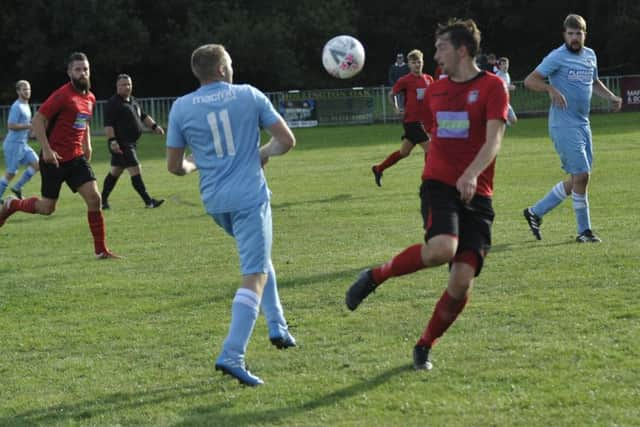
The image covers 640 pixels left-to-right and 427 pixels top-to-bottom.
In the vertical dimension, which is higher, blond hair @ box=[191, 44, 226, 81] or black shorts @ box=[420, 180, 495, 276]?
blond hair @ box=[191, 44, 226, 81]

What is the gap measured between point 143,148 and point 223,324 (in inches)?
986

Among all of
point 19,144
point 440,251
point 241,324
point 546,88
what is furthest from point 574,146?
point 19,144

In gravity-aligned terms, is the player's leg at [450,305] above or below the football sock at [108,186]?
above

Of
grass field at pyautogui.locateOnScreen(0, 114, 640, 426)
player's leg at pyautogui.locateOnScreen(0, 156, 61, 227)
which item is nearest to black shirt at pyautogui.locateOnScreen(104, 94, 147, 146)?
grass field at pyautogui.locateOnScreen(0, 114, 640, 426)

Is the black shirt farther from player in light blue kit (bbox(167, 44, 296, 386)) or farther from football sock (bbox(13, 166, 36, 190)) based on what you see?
player in light blue kit (bbox(167, 44, 296, 386))

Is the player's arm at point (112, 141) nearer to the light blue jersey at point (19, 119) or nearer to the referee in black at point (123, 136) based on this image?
the referee in black at point (123, 136)

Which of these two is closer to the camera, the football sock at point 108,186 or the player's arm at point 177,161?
the player's arm at point 177,161

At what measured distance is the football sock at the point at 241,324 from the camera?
5883 millimetres

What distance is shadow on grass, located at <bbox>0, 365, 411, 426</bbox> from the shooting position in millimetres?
5465

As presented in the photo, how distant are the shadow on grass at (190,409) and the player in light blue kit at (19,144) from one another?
12692mm

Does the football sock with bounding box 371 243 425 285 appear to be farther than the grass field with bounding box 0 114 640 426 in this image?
Yes

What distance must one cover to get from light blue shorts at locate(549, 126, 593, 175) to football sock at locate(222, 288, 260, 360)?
18.4 ft

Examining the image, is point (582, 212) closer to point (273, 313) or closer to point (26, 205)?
point (273, 313)

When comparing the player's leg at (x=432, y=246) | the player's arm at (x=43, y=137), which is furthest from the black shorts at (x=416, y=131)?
the player's leg at (x=432, y=246)
